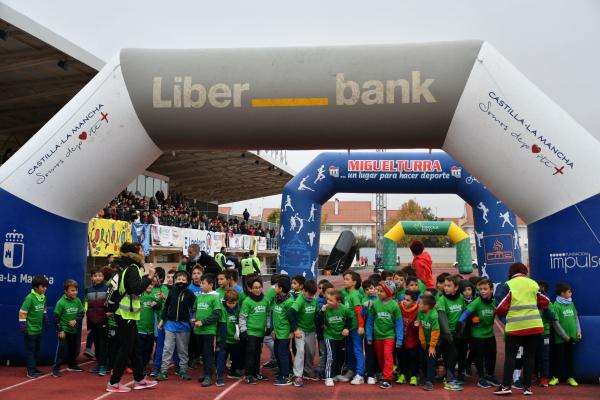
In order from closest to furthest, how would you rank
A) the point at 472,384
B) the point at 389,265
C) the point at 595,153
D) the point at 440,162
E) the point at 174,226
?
the point at 595,153, the point at 472,384, the point at 440,162, the point at 389,265, the point at 174,226

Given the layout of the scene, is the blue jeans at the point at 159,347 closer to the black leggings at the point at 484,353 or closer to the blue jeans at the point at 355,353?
the blue jeans at the point at 355,353

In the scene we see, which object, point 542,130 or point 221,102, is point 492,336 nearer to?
point 542,130

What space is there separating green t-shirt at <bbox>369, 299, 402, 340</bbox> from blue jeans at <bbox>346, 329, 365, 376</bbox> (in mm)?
249

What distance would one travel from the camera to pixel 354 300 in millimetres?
7840

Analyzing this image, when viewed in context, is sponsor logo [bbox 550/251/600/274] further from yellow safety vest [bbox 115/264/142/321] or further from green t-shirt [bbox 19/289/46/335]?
green t-shirt [bbox 19/289/46/335]

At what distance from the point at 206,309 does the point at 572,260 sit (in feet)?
14.8

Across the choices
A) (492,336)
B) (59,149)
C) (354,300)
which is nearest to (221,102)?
(59,149)

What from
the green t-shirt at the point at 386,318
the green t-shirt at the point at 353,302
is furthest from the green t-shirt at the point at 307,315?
the green t-shirt at the point at 386,318

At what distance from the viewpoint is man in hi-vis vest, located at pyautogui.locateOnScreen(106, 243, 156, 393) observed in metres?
6.80

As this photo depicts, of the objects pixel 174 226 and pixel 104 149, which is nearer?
pixel 104 149

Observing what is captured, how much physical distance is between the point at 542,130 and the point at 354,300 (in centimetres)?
309

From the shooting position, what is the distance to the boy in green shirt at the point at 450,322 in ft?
24.2

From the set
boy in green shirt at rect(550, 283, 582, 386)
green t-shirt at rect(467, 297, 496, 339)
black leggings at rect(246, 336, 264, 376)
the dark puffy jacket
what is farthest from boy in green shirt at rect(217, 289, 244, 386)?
boy in green shirt at rect(550, 283, 582, 386)

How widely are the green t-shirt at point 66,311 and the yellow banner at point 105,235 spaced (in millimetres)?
8729
